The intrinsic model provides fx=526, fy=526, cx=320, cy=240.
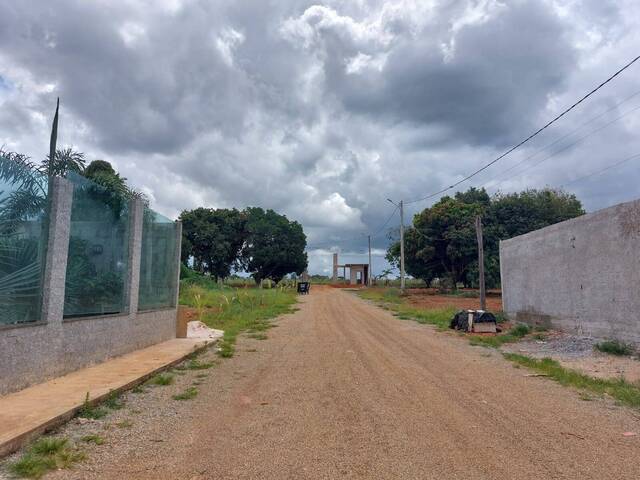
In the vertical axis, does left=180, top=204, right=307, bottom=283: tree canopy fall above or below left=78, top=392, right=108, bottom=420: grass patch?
above

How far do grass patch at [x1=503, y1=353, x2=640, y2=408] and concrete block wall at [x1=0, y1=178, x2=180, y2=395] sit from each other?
8.11m

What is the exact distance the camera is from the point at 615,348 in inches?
484

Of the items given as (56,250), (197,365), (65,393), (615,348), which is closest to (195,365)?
(197,365)

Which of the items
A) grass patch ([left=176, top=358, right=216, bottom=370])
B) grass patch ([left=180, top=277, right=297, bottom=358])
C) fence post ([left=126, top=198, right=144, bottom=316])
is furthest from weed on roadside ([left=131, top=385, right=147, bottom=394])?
grass patch ([left=180, top=277, right=297, bottom=358])

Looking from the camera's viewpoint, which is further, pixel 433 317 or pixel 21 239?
pixel 433 317

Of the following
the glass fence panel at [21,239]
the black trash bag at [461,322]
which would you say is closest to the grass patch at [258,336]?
the black trash bag at [461,322]

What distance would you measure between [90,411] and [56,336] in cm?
212

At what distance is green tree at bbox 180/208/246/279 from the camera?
55.0m

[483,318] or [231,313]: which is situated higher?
[483,318]

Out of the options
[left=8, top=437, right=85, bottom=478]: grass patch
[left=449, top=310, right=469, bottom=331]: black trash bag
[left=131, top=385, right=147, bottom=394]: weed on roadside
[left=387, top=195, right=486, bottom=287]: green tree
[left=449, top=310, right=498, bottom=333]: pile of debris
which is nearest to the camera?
[left=8, top=437, right=85, bottom=478]: grass patch

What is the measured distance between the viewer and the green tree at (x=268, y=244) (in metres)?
59.2

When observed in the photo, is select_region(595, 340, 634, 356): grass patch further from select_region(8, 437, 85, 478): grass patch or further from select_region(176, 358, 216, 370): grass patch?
select_region(8, 437, 85, 478): grass patch

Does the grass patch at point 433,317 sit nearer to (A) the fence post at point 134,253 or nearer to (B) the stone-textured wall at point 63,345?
(A) the fence post at point 134,253

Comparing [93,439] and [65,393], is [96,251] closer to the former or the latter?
[65,393]
